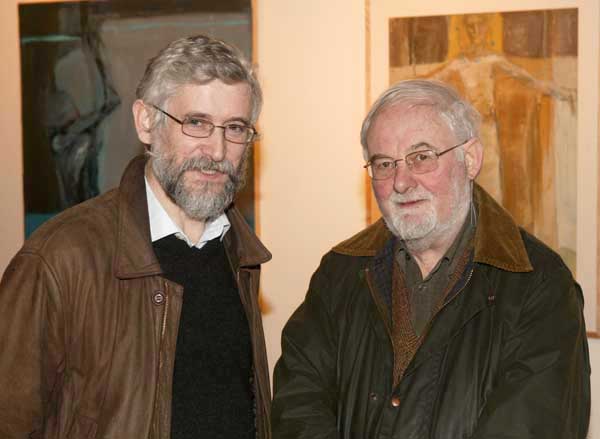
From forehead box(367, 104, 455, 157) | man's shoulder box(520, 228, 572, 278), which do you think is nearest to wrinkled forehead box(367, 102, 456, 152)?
forehead box(367, 104, 455, 157)

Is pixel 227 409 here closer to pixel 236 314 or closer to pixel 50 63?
pixel 236 314

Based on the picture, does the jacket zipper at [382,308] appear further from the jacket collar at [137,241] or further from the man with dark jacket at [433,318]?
the jacket collar at [137,241]

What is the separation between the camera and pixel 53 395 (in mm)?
1993

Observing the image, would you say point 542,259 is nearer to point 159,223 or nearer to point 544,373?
point 544,373

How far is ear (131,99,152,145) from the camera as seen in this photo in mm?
2225

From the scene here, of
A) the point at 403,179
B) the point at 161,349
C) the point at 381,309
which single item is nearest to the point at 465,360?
the point at 381,309

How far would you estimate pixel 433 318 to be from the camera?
2160mm

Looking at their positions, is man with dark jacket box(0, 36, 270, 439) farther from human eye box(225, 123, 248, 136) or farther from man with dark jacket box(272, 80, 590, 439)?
man with dark jacket box(272, 80, 590, 439)

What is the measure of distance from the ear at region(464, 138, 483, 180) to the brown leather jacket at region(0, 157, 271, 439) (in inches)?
37.2

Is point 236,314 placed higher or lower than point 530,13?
lower

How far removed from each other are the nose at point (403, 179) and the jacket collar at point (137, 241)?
0.48m

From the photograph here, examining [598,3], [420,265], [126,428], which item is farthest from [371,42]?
[126,428]

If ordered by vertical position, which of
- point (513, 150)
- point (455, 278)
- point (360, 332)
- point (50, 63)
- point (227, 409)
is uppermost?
point (50, 63)

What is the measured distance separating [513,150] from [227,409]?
5.79ft
